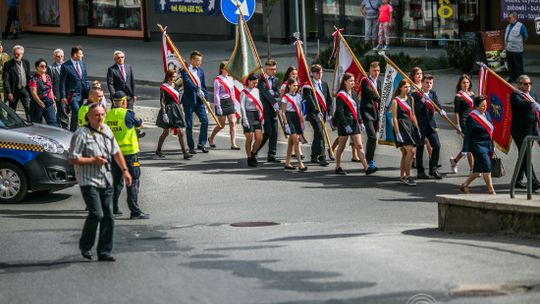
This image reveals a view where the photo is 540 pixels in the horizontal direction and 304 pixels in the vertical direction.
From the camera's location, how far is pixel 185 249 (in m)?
14.3

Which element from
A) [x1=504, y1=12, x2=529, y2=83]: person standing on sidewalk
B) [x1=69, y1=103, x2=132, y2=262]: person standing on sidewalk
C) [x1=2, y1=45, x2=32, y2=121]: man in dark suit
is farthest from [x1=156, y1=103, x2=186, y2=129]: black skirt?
[x1=504, y1=12, x2=529, y2=83]: person standing on sidewalk

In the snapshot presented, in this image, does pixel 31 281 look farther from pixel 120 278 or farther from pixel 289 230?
pixel 289 230

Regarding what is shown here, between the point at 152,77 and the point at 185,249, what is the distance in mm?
19761

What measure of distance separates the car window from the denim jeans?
523cm

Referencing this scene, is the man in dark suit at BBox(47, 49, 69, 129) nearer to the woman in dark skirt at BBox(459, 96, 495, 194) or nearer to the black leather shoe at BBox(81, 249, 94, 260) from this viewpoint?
the woman in dark skirt at BBox(459, 96, 495, 194)

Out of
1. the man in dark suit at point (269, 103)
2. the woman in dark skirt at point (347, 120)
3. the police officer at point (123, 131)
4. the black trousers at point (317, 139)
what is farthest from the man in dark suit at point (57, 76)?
the police officer at point (123, 131)

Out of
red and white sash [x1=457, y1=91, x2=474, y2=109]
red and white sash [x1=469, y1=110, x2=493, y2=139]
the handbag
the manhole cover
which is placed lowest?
the manhole cover

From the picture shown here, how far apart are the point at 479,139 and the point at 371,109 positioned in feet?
10.2

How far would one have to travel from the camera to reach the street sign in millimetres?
25516

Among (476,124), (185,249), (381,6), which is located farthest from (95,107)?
(381,6)

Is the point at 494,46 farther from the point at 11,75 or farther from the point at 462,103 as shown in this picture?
the point at 11,75


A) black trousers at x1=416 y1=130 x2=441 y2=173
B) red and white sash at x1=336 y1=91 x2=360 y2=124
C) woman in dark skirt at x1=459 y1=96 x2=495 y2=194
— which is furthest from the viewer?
red and white sash at x1=336 y1=91 x2=360 y2=124

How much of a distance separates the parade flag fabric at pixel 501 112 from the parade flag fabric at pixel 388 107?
159 centimetres

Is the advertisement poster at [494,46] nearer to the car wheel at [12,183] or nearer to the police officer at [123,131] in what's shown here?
the car wheel at [12,183]
